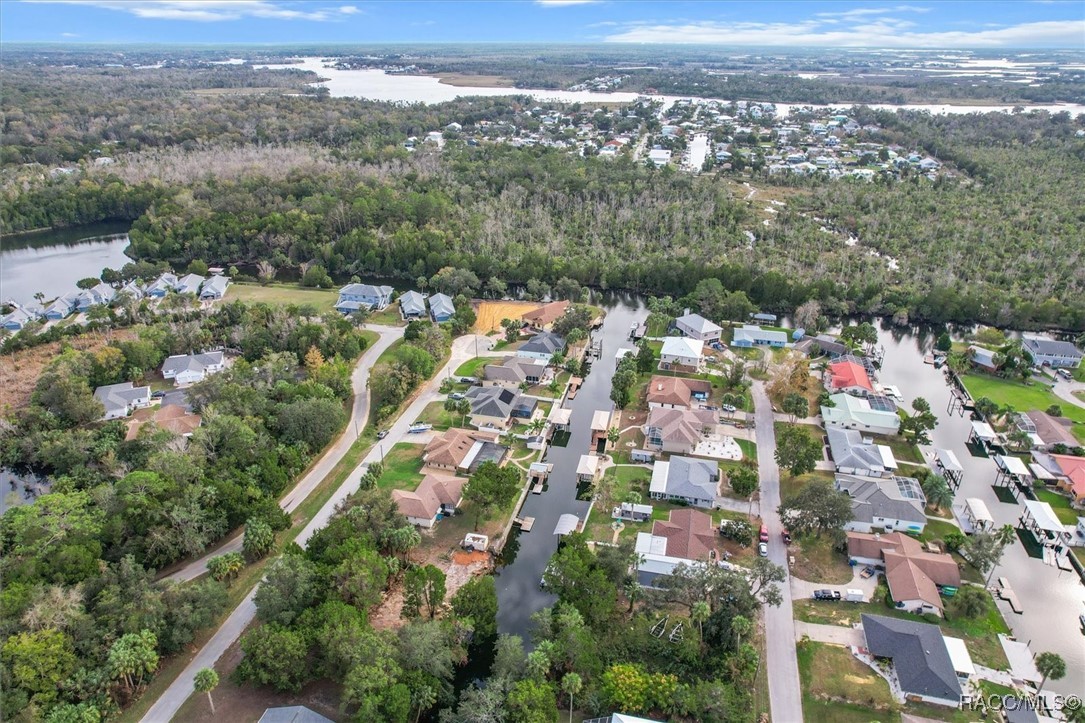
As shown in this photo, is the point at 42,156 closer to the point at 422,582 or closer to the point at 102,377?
the point at 102,377

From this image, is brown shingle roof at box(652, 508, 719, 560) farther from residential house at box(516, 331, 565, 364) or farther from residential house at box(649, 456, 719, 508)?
residential house at box(516, 331, 565, 364)

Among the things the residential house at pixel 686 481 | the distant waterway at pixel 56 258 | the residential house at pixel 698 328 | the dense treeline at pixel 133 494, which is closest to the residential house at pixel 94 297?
the distant waterway at pixel 56 258

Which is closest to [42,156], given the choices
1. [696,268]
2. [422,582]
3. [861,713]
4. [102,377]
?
[102,377]

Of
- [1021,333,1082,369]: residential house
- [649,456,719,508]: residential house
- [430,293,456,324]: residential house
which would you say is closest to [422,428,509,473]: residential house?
[649,456,719,508]: residential house

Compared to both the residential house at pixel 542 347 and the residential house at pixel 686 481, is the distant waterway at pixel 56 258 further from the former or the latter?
the residential house at pixel 686 481

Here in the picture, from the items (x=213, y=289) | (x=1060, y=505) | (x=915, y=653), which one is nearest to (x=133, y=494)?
(x=915, y=653)

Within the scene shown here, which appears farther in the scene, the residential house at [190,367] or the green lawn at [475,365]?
the green lawn at [475,365]

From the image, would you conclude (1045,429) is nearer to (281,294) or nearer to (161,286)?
(281,294)
